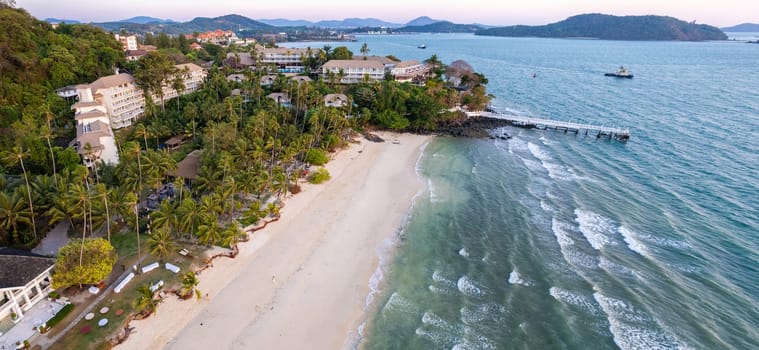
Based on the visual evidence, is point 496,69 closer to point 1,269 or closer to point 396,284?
point 396,284

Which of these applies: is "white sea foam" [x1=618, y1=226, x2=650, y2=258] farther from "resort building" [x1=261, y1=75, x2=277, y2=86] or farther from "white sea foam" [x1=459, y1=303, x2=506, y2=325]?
"resort building" [x1=261, y1=75, x2=277, y2=86]

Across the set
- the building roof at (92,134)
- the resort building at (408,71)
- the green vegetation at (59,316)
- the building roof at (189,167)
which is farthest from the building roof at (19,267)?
the resort building at (408,71)

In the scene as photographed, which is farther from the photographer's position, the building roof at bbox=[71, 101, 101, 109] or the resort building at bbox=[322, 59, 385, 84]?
the resort building at bbox=[322, 59, 385, 84]

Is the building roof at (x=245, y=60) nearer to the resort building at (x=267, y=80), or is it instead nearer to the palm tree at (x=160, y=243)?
the resort building at (x=267, y=80)

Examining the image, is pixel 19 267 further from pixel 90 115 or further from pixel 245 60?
pixel 245 60

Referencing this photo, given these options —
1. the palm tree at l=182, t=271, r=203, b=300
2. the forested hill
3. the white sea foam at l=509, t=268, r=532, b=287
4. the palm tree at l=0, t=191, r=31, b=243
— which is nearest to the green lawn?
the palm tree at l=182, t=271, r=203, b=300

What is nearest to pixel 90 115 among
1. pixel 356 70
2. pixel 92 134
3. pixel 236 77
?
pixel 92 134
